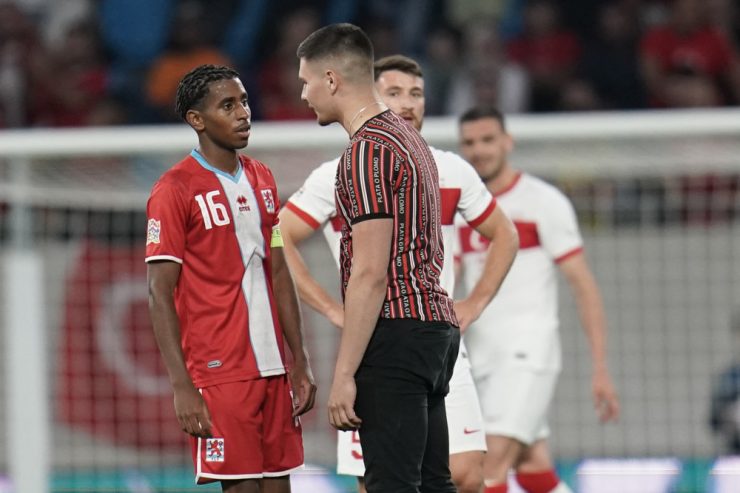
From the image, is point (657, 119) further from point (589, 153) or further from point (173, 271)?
→ point (173, 271)

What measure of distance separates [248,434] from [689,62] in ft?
23.3

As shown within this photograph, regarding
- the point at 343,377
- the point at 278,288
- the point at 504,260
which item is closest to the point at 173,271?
the point at 278,288

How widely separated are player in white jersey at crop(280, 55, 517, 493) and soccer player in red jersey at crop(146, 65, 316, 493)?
579 mm

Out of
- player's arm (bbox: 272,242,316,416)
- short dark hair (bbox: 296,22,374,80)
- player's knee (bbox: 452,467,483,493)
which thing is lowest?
player's knee (bbox: 452,467,483,493)

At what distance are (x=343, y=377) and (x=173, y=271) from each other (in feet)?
2.28

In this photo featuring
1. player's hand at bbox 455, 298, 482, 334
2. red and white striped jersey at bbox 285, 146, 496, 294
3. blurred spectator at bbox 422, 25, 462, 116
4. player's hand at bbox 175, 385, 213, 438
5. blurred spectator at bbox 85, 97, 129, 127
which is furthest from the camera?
blurred spectator at bbox 85, 97, 129, 127

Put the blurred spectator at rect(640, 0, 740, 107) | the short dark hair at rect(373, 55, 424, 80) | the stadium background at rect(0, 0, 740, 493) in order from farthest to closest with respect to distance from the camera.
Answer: the blurred spectator at rect(640, 0, 740, 107) → the stadium background at rect(0, 0, 740, 493) → the short dark hair at rect(373, 55, 424, 80)

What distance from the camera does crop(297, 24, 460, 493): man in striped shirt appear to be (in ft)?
11.8

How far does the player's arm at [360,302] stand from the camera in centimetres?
360

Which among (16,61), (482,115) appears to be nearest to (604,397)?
(482,115)

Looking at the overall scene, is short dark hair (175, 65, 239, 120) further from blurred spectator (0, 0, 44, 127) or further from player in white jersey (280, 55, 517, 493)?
blurred spectator (0, 0, 44, 127)

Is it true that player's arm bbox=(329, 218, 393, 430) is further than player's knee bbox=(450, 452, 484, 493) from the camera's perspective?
No

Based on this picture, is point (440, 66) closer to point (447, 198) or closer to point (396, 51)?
point (396, 51)

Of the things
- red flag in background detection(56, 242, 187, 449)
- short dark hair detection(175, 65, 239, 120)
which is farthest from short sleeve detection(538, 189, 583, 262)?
red flag in background detection(56, 242, 187, 449)
